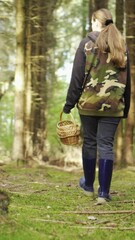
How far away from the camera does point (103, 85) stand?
4.47m

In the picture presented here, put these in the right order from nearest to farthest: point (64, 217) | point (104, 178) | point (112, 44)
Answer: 1. point (64, 217)
2. point (112, 44)
3. point (104, 178)

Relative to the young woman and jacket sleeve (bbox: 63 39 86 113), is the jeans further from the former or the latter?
jacket sleeve (bbox: 63 39 86 113)

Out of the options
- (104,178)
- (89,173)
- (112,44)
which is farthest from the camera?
(89,173)

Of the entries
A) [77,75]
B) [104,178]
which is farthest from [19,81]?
[104,178]

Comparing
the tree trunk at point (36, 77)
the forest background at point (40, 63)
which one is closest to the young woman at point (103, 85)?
the forest background at point (40, 63)

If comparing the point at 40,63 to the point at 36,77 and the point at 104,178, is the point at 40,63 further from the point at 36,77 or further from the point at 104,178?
the point at 104,178

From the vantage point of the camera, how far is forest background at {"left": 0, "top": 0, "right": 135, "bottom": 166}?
33.3 ft

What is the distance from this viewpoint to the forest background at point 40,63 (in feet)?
33.3

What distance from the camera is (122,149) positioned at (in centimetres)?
1045

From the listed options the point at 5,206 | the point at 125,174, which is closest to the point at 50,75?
the point at 125,174

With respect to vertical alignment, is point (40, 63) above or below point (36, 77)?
above

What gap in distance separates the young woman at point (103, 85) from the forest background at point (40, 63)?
5279mm

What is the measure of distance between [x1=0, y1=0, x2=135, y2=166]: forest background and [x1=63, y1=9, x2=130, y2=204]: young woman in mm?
5279

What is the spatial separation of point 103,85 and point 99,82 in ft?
0.16
